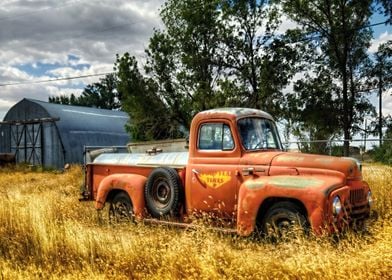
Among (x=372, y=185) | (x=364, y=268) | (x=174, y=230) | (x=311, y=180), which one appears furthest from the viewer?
(x=372, y=185)

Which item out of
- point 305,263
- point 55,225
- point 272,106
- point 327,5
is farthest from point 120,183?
point 327,5

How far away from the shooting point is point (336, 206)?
6707mm

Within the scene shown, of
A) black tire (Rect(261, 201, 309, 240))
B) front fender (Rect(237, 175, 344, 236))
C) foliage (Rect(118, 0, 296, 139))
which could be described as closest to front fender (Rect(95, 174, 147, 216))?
front fender (Rect(237, 175, 344, 236))

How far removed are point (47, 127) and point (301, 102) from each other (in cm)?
1662

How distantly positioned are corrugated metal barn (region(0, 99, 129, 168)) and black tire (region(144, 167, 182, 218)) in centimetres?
2473

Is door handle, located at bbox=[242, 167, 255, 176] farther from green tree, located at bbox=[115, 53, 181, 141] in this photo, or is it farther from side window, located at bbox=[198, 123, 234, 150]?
green tree, located at bbox=[115, 53, 181, 141]

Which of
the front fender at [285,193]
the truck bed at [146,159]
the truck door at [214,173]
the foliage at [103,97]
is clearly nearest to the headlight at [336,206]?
the front fender at [285,193]

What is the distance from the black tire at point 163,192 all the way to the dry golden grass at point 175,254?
0.38 meters

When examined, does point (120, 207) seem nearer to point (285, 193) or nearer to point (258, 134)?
point (258, 134)

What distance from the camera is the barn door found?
33938mm

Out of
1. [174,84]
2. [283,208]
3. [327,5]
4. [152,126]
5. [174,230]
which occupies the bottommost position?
[174,230]

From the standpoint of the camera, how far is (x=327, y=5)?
27828 mm

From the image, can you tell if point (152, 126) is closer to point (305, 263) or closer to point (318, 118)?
point (318, 118)

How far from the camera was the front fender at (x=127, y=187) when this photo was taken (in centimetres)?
898
